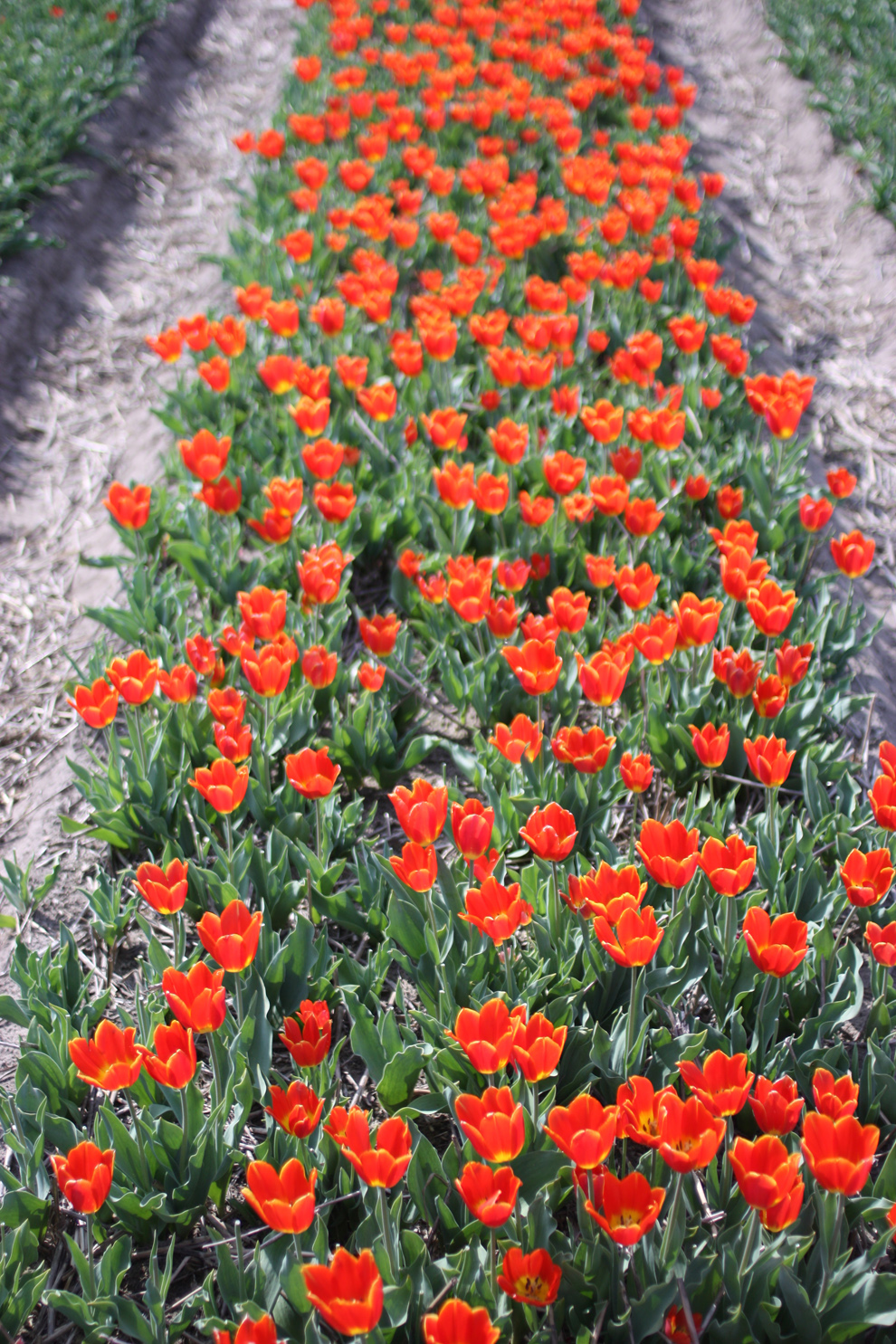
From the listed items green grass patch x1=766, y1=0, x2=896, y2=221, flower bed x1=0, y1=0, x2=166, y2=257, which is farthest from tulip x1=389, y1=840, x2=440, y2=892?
green grass patch x1=766, y1=0, x2=896, y2=221

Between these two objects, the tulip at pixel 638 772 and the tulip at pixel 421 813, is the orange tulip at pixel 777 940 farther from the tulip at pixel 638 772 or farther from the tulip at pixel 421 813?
the tulip at pixel 421 813

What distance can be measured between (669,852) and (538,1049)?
16.0 inches

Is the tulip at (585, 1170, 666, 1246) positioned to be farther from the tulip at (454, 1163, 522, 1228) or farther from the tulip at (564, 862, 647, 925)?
the tulip at (564, 862, 647, 925)

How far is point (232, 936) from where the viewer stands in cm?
146

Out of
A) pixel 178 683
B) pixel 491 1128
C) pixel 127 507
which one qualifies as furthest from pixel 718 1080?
pixel 127 507

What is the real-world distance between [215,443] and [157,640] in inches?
22.0

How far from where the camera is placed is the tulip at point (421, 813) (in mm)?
1631

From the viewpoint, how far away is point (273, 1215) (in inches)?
47.7

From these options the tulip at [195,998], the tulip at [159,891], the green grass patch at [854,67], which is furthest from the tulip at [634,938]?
the green grass patch at [854,67]

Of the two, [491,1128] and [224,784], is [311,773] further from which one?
[491,1128]

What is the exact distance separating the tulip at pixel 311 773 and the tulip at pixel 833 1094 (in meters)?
0.93

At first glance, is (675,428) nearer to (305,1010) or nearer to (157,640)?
(157,640)

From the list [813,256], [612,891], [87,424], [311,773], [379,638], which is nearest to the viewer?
[612,891]

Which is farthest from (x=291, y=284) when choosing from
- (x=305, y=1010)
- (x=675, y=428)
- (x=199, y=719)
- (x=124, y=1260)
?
(x=124, y=1260)
